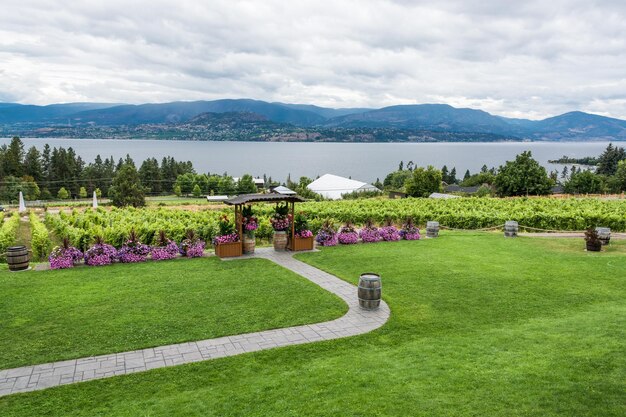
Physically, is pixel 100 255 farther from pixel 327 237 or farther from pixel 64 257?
pixel 327 237

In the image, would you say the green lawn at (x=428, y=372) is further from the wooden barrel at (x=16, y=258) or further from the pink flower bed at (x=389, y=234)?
the wooden barrel at (x=16, y=258)

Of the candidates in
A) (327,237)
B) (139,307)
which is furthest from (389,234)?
(139,307)

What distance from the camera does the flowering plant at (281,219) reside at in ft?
53.7

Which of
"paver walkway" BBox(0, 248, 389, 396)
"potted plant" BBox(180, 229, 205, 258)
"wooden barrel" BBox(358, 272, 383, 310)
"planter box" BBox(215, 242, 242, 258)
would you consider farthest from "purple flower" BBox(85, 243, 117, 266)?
"wooden barrel" BBox(358, 272, 383, 310)

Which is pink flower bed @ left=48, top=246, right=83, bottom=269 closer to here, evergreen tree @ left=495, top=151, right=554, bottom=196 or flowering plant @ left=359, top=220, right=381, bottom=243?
flowering plant @ left=359, top=220, right=381, bottom=243

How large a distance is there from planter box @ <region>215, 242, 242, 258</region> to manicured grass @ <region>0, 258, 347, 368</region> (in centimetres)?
168

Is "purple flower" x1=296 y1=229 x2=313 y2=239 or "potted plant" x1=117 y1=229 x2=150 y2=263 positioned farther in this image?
"purple flower" x1=296 y1=229 x2=313 y2=239

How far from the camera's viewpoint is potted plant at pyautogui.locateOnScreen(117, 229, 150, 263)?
1402 cm

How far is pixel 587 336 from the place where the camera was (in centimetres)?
768

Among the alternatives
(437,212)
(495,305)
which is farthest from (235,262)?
(437,212)

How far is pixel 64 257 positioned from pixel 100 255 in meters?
1.01

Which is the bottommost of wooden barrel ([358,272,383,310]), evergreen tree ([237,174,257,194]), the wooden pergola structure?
evergreen tree ([237,174,257,194])

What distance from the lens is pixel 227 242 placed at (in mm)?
15102

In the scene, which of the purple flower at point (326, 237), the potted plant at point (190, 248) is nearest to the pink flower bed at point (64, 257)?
the potted plant at point (190, 248)
